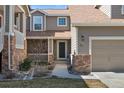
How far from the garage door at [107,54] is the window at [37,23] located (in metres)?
13.4

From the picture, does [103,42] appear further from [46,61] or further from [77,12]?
[46,61]

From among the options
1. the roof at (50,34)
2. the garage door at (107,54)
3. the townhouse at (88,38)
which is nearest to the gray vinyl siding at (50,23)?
the roof at (50,34)

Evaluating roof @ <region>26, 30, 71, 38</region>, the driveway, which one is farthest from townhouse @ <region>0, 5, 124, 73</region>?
roof @ <region>26, 30, 71, 38</region>

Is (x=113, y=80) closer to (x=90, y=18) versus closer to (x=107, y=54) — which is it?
(x=107, y=54)

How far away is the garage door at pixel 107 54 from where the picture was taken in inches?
752

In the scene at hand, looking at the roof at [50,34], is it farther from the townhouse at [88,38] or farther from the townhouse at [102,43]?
the townhouse at [102,43]

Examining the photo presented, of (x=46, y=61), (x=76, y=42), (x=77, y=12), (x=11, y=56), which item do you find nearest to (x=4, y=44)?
(x=11, y=56)

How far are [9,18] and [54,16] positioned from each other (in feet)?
50.4

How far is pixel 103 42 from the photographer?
62.6 ft

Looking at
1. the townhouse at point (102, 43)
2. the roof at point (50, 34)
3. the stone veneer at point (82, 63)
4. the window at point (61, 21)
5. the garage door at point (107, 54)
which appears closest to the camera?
the stone veneer at point (82, 63)

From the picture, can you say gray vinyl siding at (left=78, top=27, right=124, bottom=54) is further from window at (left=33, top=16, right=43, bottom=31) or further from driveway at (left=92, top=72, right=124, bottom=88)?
window at (left=33, top=16, right=43, bottom=31)

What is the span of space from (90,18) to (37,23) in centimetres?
1253

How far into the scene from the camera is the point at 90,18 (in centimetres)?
2011

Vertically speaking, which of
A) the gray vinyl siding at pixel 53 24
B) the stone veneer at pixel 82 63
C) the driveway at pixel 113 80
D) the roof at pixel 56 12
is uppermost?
the roof at pixel 56 12
